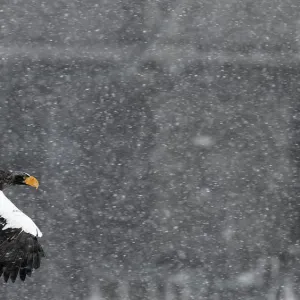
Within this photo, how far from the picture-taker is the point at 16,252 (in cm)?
729

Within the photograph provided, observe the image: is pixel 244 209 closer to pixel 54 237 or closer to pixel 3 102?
pixel 54 237

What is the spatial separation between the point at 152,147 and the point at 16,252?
179 cm

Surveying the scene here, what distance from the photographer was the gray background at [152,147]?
8.51 metres

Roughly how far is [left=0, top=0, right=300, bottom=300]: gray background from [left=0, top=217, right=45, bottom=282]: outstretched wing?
45.5 inches

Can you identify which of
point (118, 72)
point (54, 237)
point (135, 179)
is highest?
point (118, 72)

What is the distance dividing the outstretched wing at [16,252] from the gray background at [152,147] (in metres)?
1.16

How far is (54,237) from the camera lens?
848 centimetres

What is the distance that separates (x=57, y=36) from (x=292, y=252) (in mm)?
2570

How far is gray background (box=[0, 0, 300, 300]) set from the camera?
335 inches

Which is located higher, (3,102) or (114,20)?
(114,20)

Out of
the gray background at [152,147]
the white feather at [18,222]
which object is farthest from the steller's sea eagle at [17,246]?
the gray background at [152,147]

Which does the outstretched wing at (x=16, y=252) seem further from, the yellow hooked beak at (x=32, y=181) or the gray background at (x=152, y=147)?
the gray background at (x=152, y=147)

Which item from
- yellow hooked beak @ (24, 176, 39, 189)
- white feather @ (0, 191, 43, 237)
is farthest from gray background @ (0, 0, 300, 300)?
white feather @ (0, 191, 43, 237)

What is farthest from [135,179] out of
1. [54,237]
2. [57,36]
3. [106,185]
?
[57,36]
